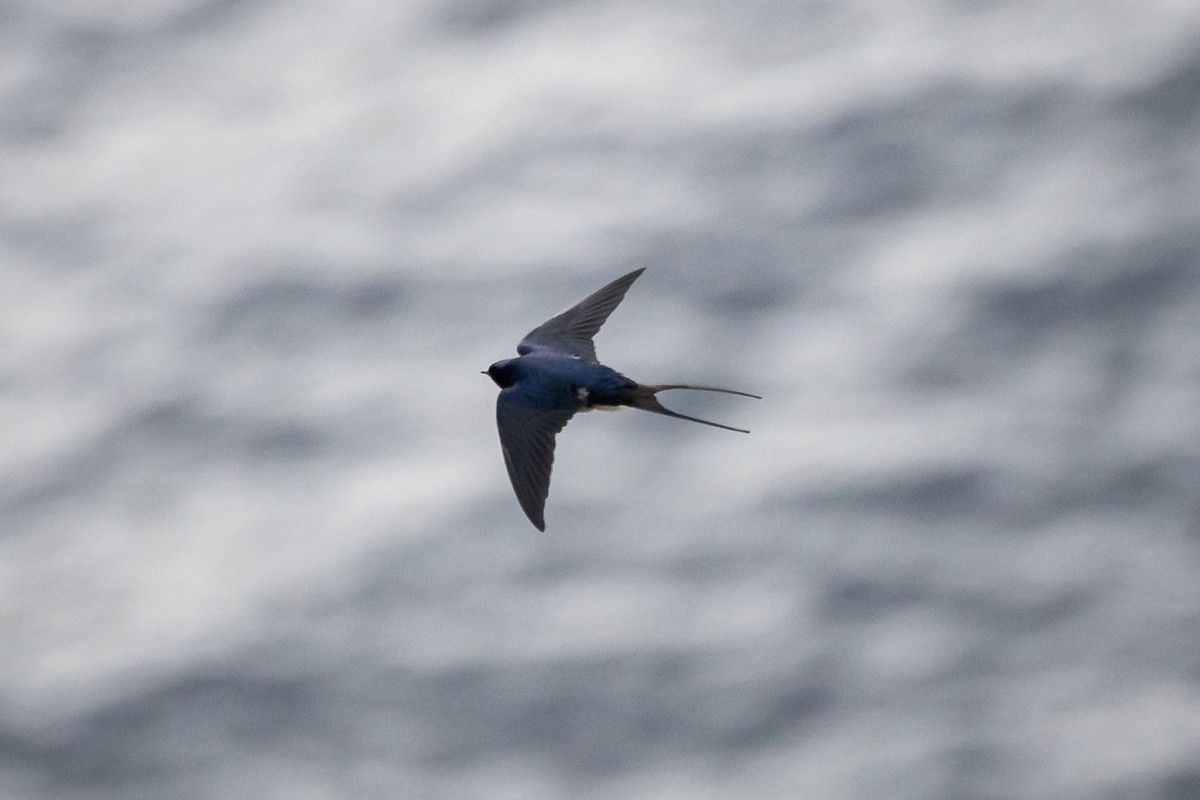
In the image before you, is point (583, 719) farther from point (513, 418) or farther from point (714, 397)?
point (513, 418)

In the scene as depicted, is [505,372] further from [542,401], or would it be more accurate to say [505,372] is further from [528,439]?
[528,439]

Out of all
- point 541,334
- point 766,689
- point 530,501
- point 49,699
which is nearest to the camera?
point 530,501

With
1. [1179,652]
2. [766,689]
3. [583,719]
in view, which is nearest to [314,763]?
[583,719]

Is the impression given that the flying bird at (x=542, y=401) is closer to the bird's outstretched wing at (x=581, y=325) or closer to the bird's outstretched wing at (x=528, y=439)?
the bird's outstretched wing at (x=528, y=439)

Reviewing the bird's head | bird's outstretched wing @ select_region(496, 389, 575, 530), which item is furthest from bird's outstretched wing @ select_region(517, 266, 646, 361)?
bird's outstretched wing @ select_region(496, 389, 575, 530)

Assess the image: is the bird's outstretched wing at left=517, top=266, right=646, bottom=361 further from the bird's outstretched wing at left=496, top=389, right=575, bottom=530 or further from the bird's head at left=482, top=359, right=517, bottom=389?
the bird's outstretched wing at left=496, top=389, right=575, bottom=530

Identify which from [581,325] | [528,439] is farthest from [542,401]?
[581,325]

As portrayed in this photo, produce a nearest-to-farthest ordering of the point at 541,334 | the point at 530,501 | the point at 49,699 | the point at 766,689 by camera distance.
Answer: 1. the point at 530,501
2. the point at 541,334
3. the point at 766,689
4. the point at 49,699
